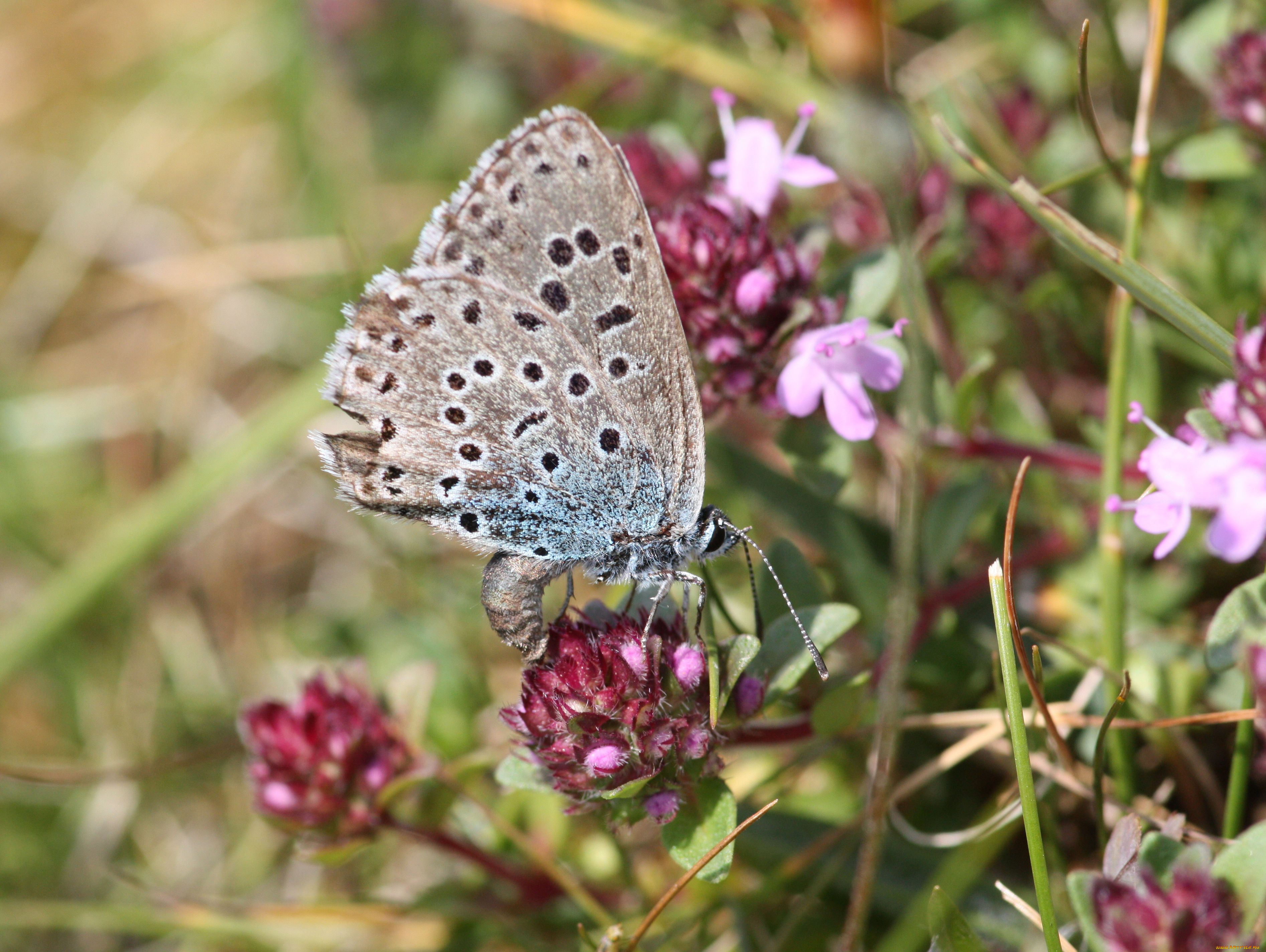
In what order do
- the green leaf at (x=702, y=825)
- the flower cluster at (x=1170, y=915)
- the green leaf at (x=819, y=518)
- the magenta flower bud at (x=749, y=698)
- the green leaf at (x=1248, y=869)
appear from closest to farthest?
1. the flower cluster at (x=1170, y=915)
2. the green leaf at (x=1248, y=869)
3. the green leaf at (x=702, y=825)
4. the magenta flower bud at (x=749, y=698)
5. the green leaf at (x=819, y=518)

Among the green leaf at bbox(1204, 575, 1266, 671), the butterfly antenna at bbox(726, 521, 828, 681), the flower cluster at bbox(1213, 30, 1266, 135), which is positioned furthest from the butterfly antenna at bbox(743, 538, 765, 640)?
the flower cluster at bbox(1213, 30, 1266, 135)

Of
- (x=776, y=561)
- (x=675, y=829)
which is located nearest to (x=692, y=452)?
(x=776, y=561)

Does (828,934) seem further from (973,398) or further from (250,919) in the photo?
(250,919)

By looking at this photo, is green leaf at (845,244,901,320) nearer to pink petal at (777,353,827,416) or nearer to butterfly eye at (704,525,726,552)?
pink petal at (777,353,827,416)

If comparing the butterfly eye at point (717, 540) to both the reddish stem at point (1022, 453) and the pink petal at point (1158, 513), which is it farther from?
the pink petal at point (1158, 513)

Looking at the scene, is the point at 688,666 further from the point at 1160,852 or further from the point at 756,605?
the point at 1160,852

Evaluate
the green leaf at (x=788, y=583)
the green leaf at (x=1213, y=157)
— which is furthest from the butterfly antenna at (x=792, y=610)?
the green leaf at (x=1213, y=157)
